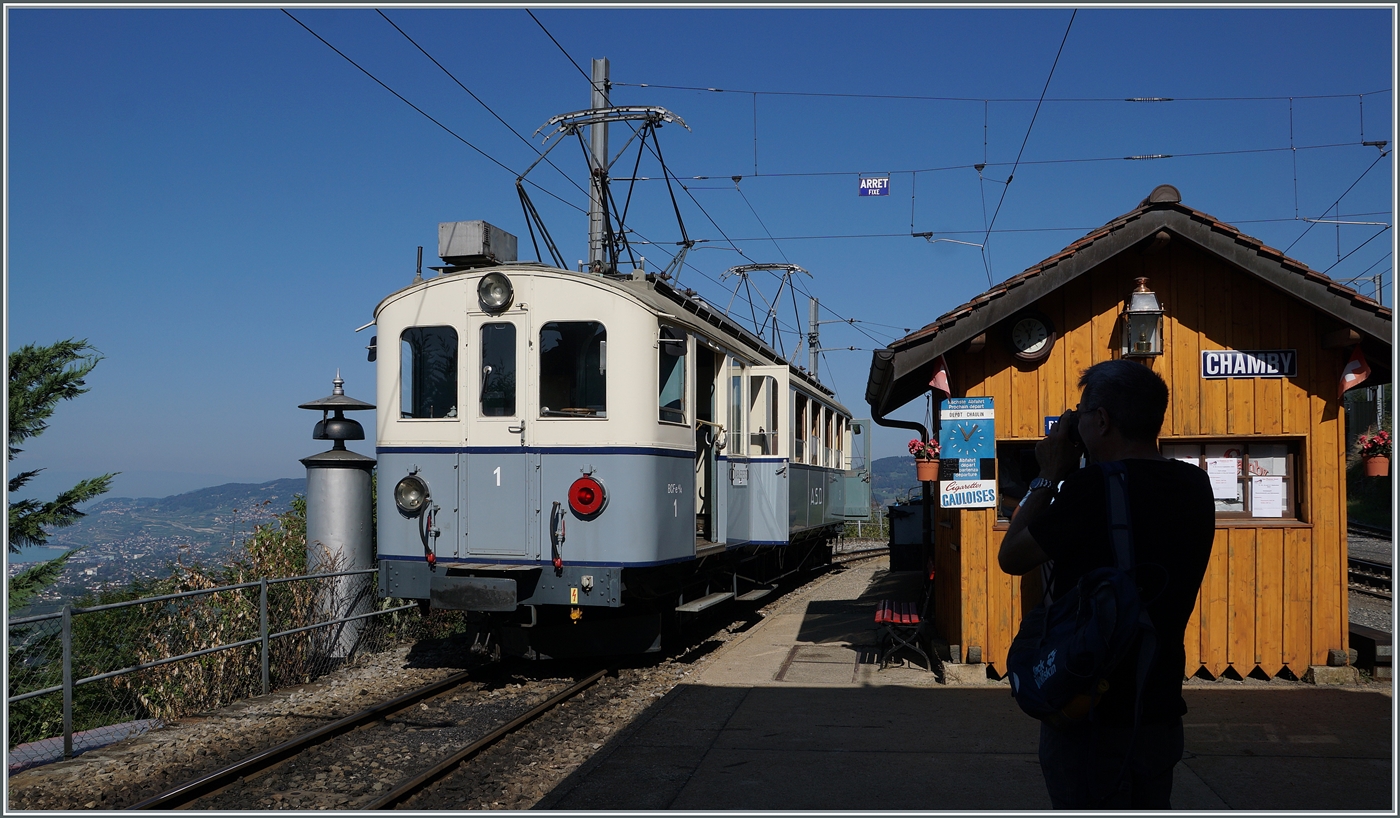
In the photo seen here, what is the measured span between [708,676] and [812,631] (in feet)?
9.43

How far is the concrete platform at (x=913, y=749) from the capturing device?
212 inches

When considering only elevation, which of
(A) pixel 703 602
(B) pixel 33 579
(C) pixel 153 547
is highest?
(A) pixel 703 602

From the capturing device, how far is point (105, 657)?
31.2 feet

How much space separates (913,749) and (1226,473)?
364 centimetres

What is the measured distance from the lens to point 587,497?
27.9 ft

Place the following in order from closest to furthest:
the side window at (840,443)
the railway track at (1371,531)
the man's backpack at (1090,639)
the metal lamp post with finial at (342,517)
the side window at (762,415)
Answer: the man's backpack at (1090,639)
the metal lamp post with finial at (342,517)
the side window at (762,415)
the side window at (840,443)
the railway track at (1371,531)

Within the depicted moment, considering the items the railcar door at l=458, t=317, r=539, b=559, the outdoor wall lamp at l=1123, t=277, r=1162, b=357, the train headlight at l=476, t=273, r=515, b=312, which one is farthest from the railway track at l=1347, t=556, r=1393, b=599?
the train headlight at l=476, t=273, r=515, b=312

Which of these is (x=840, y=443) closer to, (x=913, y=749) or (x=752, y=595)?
(x=752, y=595)

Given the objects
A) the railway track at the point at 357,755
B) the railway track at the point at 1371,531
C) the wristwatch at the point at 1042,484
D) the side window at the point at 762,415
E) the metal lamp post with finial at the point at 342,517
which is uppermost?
the side window at the point at 762,415

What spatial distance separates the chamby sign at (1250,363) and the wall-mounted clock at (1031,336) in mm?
1160

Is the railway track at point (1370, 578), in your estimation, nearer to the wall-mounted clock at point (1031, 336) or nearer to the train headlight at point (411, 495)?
the wall-mounted clock at point (1031, 336)

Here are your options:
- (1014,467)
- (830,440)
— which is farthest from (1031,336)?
(830,440)

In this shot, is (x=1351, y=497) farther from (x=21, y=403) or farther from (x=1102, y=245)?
(x=21, y=403)

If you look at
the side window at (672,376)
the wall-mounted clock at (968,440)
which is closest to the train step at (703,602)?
the side window at (672,376)
